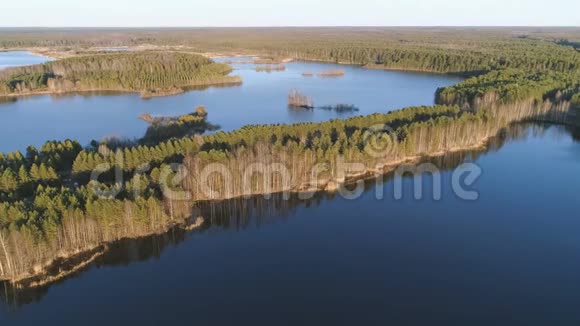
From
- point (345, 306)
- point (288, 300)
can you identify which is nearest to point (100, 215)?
point (288, 300)

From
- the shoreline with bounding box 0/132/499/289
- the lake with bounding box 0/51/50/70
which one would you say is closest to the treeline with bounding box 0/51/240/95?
the lake with bounding box 0/51/50/70

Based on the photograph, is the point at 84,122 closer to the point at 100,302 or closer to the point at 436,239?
the point at 100,302

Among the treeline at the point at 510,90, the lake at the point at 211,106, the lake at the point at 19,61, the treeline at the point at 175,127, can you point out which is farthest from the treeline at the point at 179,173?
the lake at the point at 19,61

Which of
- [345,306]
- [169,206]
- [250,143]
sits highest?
[250,143]

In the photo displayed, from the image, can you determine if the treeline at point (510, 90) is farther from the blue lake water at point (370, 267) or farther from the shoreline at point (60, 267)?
the shoreline at point (60, 267)

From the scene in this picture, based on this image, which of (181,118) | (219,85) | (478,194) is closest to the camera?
(478,194)

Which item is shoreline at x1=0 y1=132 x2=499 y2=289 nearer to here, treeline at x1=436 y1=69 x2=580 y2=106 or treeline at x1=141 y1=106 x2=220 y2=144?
treeline at x1=436 y1=69 x2=580 y2=106
